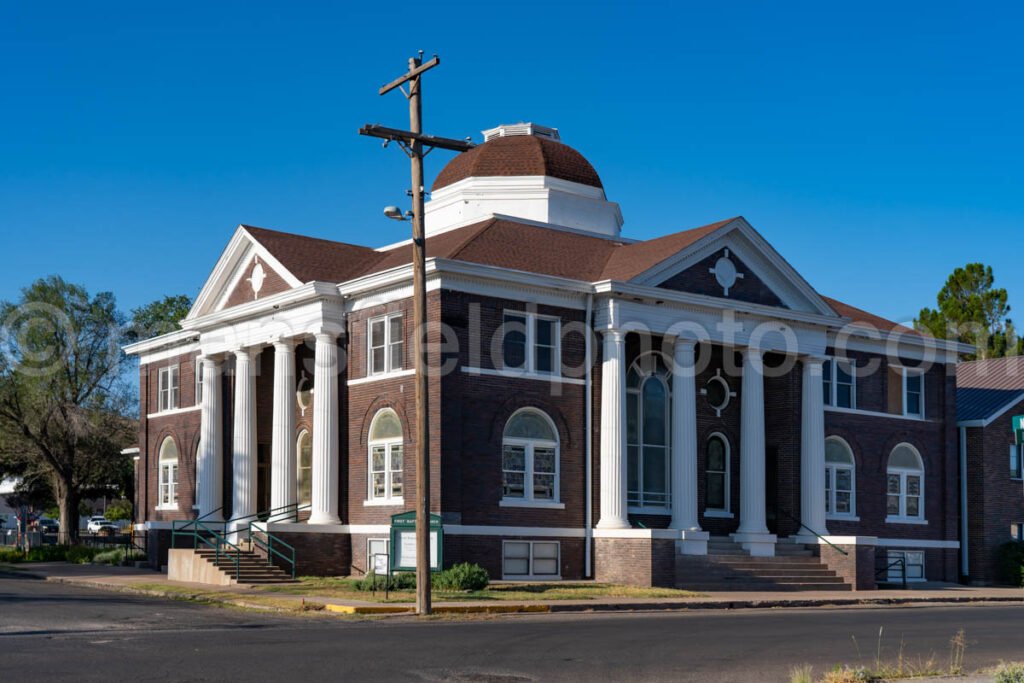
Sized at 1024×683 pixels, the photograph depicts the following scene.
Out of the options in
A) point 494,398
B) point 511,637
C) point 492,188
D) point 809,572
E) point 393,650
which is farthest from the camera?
point 492,188

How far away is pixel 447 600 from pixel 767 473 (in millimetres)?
16251

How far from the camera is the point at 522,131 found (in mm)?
44031

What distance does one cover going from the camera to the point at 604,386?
112ft

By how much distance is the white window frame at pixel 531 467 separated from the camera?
1307 inches

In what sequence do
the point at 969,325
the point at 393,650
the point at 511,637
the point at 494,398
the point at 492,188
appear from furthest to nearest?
the point at 969,325 → the point at 492,188 → the point at 494,398 → the point at 511,637 → the point at 393,650

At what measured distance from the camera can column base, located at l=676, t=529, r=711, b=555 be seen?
3428 cm

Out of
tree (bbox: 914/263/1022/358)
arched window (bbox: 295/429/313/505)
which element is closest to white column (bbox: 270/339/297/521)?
arched window (bbox: 295/429/313/505)

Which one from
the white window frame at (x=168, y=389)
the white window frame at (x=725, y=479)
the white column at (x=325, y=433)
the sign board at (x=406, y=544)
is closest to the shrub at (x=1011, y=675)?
the sign board at (x=406, y=544)

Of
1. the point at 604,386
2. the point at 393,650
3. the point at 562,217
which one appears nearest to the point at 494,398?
the point at 604,386

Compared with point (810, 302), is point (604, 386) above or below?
below

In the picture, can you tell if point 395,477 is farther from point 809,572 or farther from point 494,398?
point 809,572

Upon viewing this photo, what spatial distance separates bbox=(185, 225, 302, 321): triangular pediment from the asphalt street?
13.0 meters

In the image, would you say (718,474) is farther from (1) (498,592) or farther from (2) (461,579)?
(2) (461,579)

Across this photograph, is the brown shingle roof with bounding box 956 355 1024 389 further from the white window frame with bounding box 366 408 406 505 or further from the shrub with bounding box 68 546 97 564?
the shrub with bounding box 68 546 97 564
